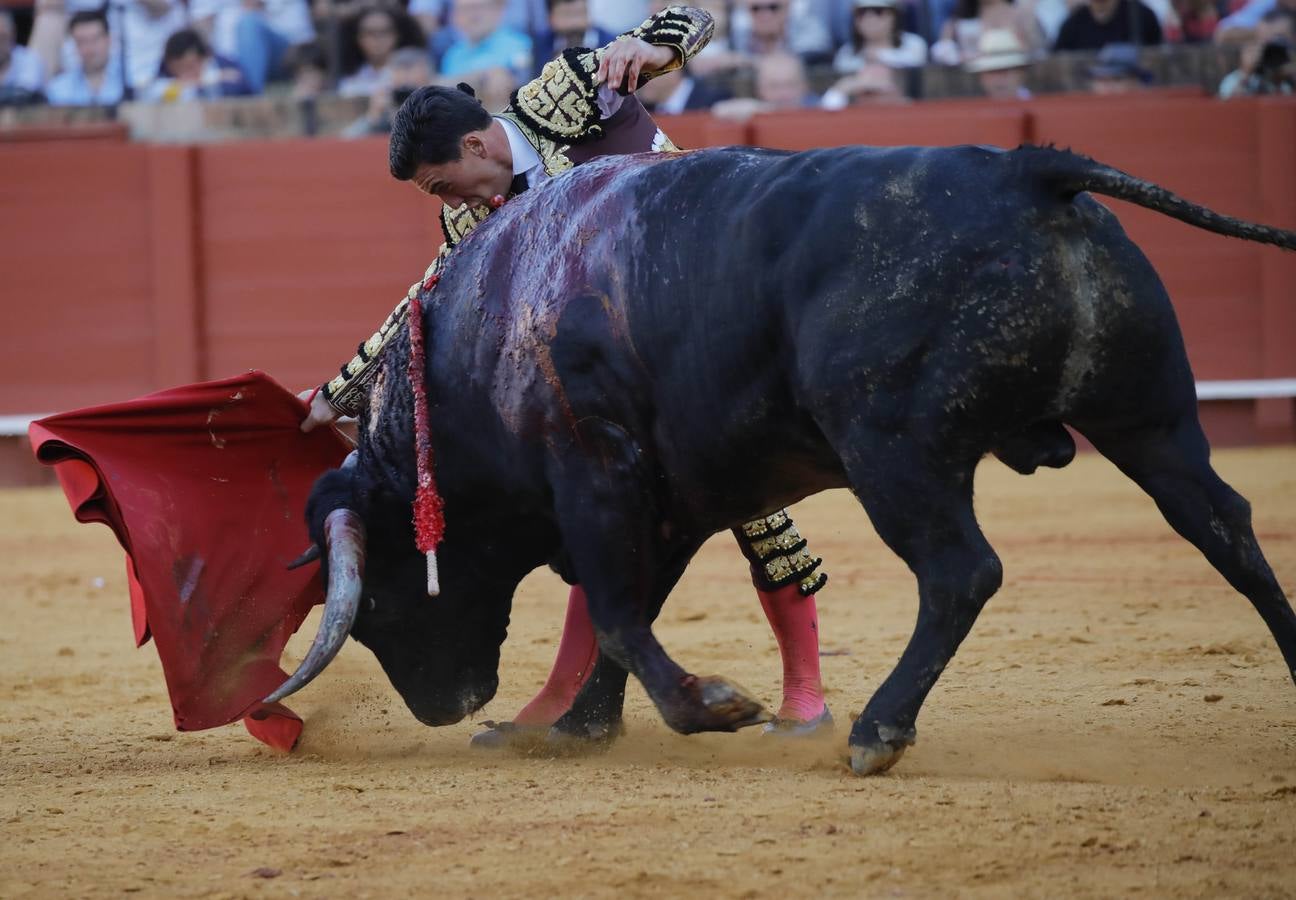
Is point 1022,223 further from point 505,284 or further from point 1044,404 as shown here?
point 505,284

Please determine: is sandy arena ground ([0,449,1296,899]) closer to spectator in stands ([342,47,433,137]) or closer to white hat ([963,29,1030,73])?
white hat ([963,29,1030,73])

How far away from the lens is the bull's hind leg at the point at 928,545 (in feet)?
8.64

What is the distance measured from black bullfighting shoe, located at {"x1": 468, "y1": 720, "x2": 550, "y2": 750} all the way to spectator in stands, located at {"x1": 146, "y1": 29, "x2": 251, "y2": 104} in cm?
642

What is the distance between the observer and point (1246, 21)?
8.66m

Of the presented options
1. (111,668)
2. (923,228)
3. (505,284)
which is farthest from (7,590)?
(923,228)

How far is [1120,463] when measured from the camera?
2730mm

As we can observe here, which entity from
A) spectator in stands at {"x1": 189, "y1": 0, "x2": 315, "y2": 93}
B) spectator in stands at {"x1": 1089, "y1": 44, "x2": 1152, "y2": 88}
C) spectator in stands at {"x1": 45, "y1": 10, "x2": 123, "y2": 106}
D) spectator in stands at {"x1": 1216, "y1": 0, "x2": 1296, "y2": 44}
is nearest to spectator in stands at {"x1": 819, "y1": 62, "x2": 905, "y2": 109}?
spectator in stands at {"x1": 1089, "y1": 44, "x2": 1152, "y2": 88}

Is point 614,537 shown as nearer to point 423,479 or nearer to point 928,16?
point 423,479

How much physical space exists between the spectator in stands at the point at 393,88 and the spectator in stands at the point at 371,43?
0.23ft

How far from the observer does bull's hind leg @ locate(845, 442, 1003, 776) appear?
2.63 meters

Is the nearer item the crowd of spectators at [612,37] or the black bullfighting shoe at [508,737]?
the black bullfighting shoe at [508,737]

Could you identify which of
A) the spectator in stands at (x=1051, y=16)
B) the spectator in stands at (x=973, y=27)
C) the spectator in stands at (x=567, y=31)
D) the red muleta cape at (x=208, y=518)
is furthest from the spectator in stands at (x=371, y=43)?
the red muleta cape at (x=208, y=518)

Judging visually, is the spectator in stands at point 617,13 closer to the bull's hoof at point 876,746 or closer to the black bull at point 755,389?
the black bull at point 755,389

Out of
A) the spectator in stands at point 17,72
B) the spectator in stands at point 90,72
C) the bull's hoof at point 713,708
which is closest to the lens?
the bull's hoof at point 713,708
